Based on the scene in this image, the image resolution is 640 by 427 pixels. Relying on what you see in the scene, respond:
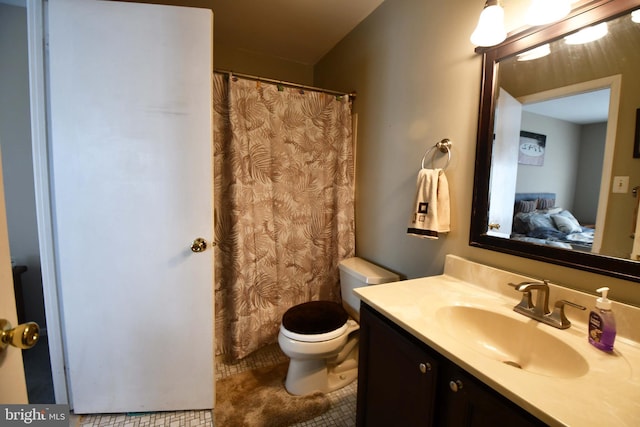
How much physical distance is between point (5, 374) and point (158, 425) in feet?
3.64

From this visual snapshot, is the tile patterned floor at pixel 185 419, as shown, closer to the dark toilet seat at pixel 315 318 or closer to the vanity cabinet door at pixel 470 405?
the dark toilet seat at pixel 315 318

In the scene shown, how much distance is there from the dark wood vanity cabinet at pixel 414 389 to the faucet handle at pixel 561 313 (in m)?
0.42

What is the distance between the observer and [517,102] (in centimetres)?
106

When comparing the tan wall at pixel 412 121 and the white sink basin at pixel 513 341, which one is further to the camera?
the tan wall at pixel 412 121

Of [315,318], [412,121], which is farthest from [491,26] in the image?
[315,318]

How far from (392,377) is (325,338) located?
0.55 meters

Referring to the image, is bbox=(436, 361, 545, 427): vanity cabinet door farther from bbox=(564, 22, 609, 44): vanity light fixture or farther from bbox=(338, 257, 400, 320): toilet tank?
bbox=(564, 22, 609, 44): vanity light fixture

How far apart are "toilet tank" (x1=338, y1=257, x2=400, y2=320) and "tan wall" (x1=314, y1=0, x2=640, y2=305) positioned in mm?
78

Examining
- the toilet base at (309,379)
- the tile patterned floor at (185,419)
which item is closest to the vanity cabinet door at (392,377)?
the tile patterned floor at (185,419)

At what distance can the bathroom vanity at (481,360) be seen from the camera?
Answer: 0.57 metres

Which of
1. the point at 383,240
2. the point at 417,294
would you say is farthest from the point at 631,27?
the point at 383,240

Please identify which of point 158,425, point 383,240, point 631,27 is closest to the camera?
point 631,27

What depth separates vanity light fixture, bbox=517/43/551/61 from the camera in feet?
3.14

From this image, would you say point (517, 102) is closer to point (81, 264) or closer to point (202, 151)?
point (202, 151)
